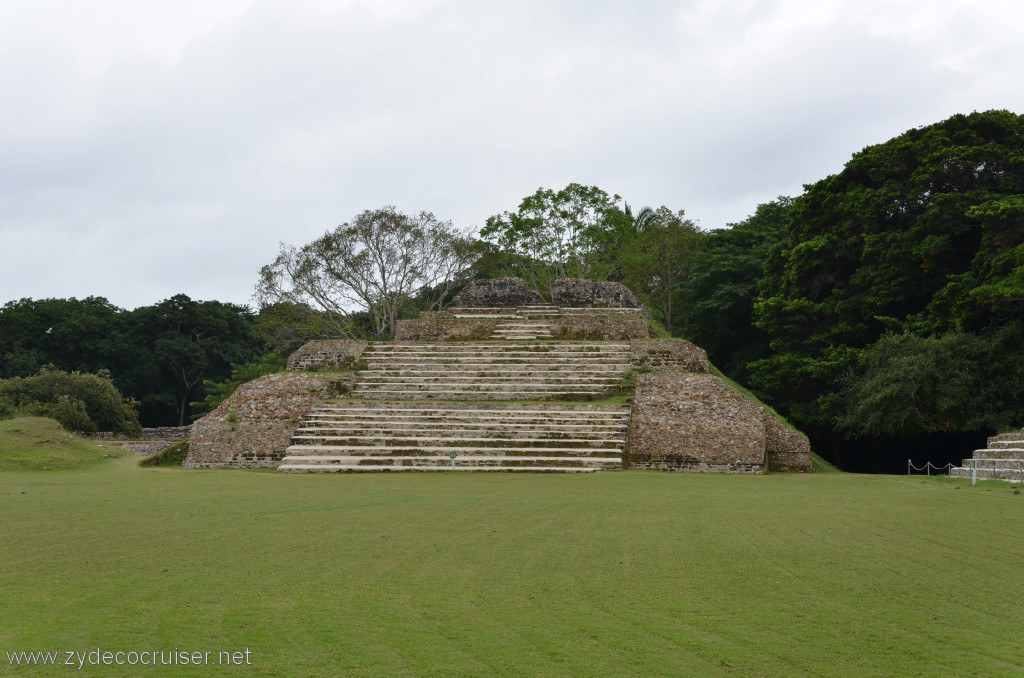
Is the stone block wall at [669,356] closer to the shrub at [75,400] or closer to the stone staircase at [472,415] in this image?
the stone staircase at [472,415]

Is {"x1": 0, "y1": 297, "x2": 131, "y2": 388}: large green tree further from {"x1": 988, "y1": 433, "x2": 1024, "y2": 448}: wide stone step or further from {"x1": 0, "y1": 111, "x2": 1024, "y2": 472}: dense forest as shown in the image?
{"x1": 988, "y1": 433, "x2": 1024, "y2": 448}: wide stone step

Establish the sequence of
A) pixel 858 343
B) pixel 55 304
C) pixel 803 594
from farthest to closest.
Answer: pixel 55 304 < pixel 858 343 < pixel 803 594

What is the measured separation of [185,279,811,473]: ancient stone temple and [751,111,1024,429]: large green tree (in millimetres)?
4722

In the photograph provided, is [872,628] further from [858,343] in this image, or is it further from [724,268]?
[724,268]

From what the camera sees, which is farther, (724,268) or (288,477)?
(724,268)

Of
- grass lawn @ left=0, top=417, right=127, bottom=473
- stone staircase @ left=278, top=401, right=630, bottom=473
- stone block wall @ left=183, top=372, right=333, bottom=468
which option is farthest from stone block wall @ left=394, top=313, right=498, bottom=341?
grass lawn @ left=0, top=417, right=127, bottom=473

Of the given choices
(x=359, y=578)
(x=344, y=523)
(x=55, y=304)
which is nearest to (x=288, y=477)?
(x=344, y=523)

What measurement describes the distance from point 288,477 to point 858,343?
16.2 metres

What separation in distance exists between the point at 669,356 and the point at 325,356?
8842 mm

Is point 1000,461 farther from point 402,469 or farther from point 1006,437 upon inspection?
point 402,469

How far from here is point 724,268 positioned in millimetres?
28469

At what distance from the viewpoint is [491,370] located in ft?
64.2

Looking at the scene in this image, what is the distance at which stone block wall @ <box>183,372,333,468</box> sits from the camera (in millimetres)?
15977

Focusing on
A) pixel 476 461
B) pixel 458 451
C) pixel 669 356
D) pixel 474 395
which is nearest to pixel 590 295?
pixel 669 356
